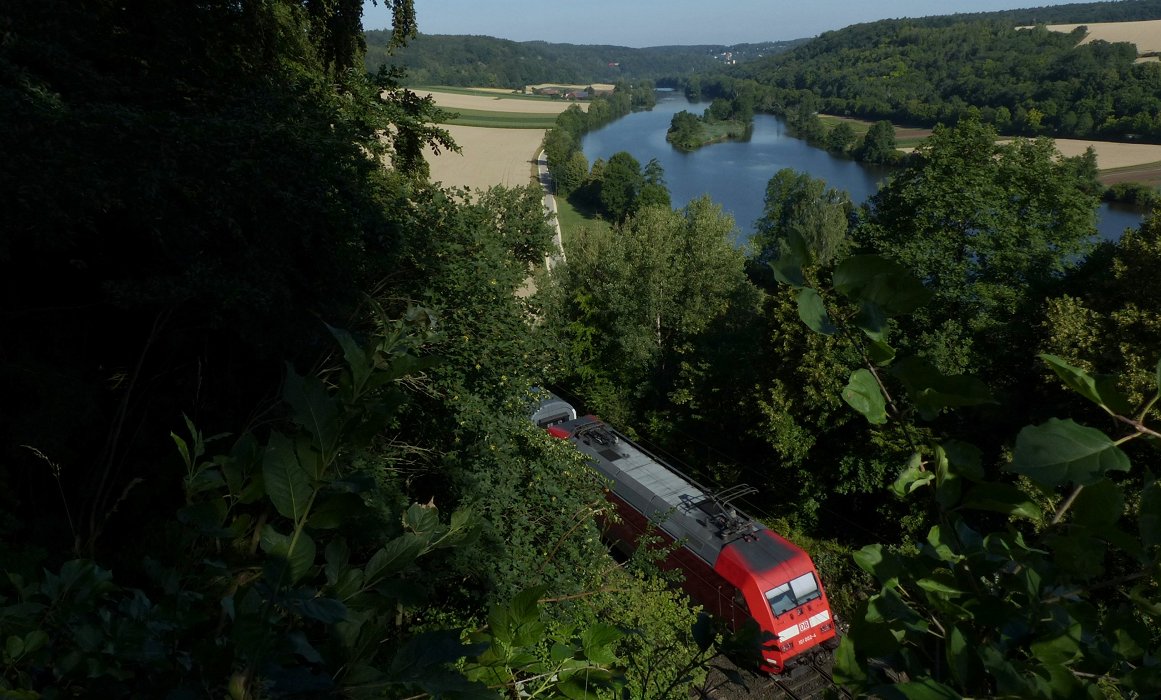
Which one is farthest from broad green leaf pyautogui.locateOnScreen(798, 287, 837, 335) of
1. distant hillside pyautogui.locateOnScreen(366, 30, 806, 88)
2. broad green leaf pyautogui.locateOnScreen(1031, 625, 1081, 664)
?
distant hillside pyautogui.locateOnScreen(366, 30, 806, 88)

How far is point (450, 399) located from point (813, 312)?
20.9 ft

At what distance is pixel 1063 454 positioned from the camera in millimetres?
773

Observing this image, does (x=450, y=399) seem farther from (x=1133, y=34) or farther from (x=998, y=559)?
(x=1133, y=34)

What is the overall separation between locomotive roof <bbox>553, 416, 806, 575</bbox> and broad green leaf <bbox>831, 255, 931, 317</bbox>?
780 cm

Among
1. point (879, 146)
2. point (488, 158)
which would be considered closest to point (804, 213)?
point (488, 158)

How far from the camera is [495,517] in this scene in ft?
21.9

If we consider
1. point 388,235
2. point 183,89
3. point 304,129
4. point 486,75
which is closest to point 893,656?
point 388,235

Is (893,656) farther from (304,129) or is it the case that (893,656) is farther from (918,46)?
(918,46)

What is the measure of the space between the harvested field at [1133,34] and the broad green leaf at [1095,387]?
86.9 m

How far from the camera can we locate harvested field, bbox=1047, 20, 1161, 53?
66.6 m

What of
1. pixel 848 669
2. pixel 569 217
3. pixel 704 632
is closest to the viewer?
pixel 848 669

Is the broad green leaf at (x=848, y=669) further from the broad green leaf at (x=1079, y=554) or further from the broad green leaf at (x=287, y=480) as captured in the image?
the broad green leaf at (x=287, y=480)

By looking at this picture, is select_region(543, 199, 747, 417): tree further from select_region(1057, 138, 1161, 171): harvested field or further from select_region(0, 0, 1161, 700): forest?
select_region(1057, 138, 1161, 171): harvested field

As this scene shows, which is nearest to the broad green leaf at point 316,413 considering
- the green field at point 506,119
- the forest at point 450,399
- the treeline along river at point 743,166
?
the forest at point 450,399
